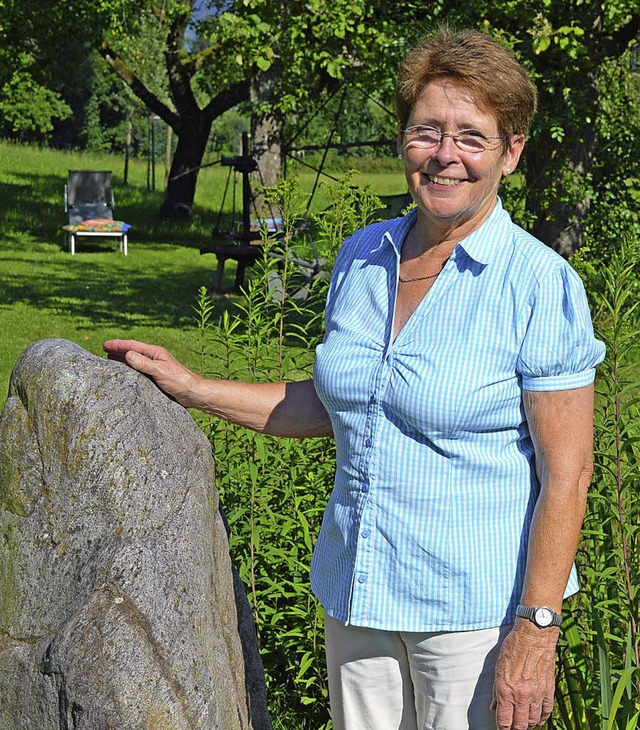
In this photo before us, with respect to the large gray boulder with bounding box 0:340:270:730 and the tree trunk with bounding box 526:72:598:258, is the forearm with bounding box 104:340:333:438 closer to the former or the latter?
the large gray boulder with bounding box 0:340:270:730

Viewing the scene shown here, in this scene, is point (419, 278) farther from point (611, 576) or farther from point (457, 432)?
point (611, 576)

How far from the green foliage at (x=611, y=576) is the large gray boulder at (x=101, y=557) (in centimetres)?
103

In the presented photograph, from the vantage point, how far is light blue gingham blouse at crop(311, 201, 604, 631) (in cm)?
223

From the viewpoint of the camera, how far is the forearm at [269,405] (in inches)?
109

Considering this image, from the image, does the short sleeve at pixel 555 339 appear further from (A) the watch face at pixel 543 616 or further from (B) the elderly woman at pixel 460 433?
(A) the watch face at pixel 543 616

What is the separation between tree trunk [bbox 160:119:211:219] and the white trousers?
21282 millimetres

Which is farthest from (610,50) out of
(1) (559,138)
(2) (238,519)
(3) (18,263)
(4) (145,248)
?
(4) (145,248)

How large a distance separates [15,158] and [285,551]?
29.3 meters

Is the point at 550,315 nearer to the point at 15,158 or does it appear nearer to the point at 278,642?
the point at 278,642

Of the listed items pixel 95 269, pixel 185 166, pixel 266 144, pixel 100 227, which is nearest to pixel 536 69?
pixel 266 144

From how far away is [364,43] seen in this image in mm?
11164

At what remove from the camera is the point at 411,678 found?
2.46 meters

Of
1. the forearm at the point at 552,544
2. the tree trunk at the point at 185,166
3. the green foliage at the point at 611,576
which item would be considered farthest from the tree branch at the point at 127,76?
the forearm at the point at 552,544

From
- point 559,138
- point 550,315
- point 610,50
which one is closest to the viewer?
point 550,315
